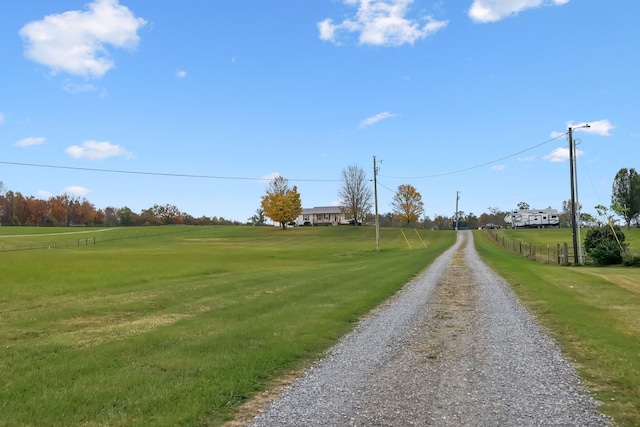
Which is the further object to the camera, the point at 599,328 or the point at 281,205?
the point at 281,205

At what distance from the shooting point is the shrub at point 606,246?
30969 mm

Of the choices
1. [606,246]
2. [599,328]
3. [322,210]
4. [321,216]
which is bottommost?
[599,328]

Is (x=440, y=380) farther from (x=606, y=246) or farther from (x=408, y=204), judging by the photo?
(x=408, y=204)

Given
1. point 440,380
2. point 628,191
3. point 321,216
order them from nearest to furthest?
point 440,380
point 628,191
point 321,216

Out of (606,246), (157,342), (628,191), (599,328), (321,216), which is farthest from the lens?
(321,216)

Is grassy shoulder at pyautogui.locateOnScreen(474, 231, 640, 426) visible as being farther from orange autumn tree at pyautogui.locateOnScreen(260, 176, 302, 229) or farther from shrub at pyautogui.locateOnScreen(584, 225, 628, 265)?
orange autumn tree at pyautogui.locateOnScreen(260, 176, 302, 229)

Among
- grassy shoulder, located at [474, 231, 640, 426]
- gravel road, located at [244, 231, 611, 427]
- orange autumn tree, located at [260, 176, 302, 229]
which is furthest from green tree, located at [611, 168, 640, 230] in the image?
gravel road, located at [244, 231, 611, 427]

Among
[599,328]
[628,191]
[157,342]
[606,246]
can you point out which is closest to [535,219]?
[628,191]

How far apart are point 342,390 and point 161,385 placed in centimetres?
230

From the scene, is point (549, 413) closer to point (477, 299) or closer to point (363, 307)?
point (363, 307)

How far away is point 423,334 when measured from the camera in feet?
30.7

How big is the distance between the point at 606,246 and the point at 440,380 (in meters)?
30.4

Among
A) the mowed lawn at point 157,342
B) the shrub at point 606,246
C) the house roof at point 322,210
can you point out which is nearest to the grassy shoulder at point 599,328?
the mowed lawn at point 157,342

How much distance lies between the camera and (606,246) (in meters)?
31.3
